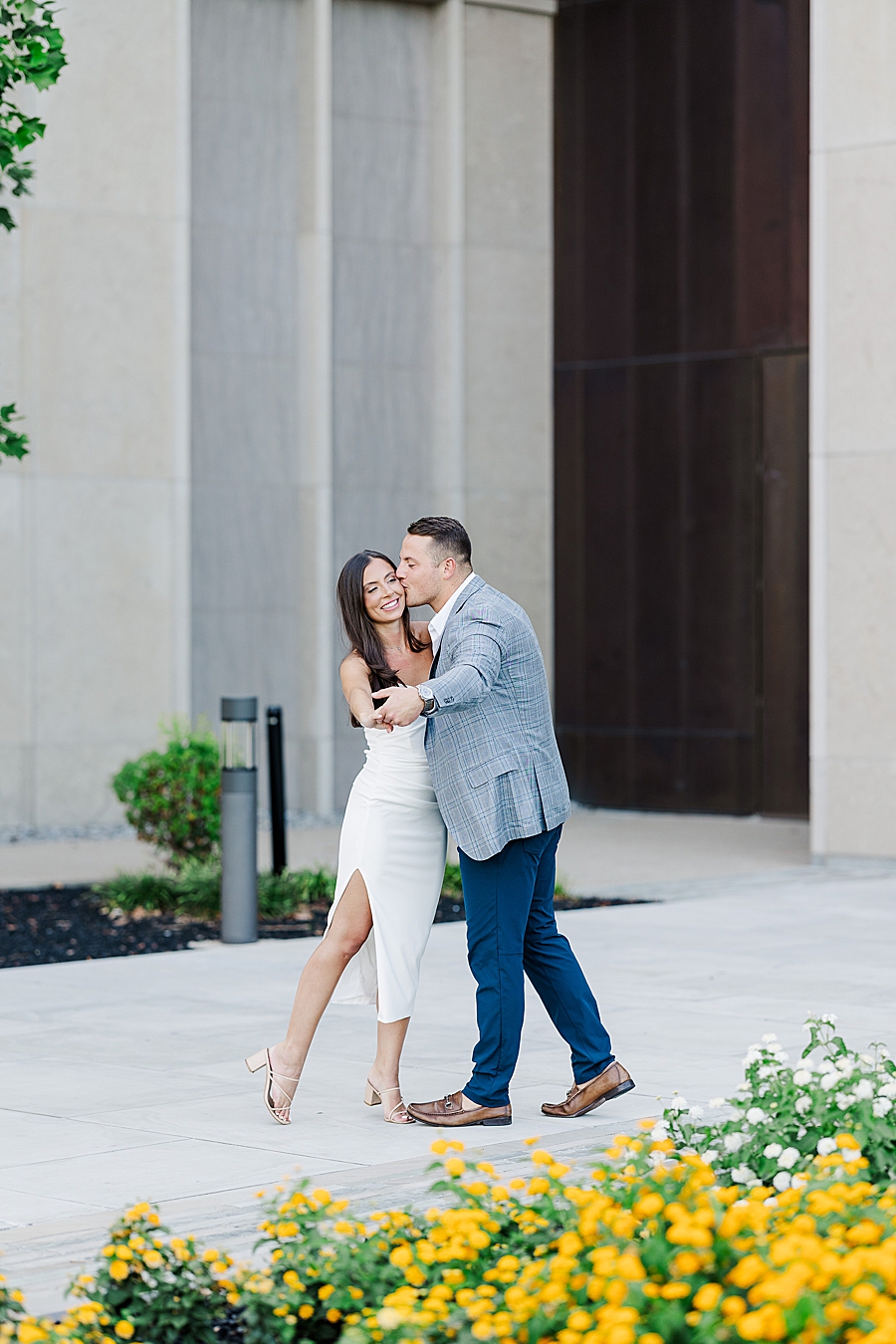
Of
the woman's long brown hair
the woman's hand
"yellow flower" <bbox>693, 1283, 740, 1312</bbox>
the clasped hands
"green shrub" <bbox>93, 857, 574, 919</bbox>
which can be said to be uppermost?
the woman's long brown hair

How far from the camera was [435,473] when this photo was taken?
20.0 metres

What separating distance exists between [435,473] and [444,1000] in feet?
37.5

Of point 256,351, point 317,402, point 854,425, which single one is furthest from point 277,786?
point 256,351

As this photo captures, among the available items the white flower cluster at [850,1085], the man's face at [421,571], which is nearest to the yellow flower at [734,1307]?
the white flower cluster at [850,1085]

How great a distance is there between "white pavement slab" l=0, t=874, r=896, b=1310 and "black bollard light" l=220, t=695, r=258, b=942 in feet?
0.54

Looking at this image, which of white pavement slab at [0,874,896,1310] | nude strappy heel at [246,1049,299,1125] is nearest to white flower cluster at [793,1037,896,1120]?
white pavement slab at [0,874,896,1310]

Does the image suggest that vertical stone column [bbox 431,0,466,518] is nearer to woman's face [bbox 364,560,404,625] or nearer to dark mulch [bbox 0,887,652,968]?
dark mulch [bbox 0,887,652,968]

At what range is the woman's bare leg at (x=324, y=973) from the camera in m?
6.62

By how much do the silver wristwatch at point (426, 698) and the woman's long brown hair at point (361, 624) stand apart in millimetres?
393

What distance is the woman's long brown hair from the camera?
656 cm

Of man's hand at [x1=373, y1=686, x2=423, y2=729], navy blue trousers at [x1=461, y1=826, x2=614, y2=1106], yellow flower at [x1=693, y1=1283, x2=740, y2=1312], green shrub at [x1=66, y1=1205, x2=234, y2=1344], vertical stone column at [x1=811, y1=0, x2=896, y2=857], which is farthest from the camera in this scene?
vertical stone column at [x1=811, y1=0, x2=896, y2=857]

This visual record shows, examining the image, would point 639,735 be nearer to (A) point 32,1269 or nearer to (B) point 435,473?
(B) point 435,473

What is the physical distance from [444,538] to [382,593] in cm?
27

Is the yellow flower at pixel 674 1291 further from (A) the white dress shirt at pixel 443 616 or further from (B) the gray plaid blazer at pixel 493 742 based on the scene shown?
(A) the white dress shirt at pixel 443 616
